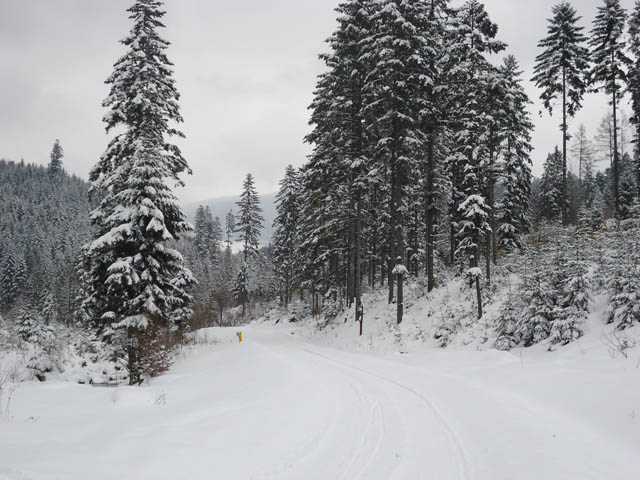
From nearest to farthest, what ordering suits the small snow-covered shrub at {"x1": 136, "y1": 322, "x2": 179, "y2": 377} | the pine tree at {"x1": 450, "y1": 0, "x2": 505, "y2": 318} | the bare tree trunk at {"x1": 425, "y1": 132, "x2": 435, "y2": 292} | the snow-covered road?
the snow-covered road, the small snow-covered shrub at {"x1": 136, "y1": 322, "x2": 179, "y2": 377}, the pine tree at {"x1": 450, "y1": 0, "x2": 505, "y2": 318}, the bare tree trunk at {"x1": 425, "y1": 132, "x2": 435, "y2": 292}

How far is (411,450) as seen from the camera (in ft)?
20.2

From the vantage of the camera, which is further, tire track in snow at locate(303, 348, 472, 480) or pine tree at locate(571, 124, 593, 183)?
pine tree at locate(571, 124, 593, 183)

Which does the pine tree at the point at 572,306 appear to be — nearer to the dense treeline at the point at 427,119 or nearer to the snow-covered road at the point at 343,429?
the snow-covered road at the point at 343,429

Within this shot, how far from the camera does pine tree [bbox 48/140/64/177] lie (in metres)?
188

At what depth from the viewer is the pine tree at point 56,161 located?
188m

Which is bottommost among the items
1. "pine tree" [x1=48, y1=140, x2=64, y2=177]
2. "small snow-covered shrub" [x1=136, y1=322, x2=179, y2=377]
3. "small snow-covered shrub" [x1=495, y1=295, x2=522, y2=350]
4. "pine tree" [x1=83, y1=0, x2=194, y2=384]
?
"small snow-covered shrub" [x1=136, y1=322, x2=179, y2=377]

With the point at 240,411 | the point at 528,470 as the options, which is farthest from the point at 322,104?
the point at 528,470

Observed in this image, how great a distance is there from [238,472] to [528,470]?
161 inches

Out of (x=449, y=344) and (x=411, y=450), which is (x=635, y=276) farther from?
(x=411, y=450)

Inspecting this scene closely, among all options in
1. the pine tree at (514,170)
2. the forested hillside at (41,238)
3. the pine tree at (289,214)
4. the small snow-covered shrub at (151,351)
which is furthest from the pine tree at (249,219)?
the small snow-covered shrub at (151,351)

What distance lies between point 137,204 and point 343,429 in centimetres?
1196

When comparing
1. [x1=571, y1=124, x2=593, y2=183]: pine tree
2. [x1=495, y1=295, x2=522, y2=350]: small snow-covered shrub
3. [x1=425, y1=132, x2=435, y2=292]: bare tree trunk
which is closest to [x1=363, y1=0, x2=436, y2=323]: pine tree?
[x1=425, y1=132, x2=435, y2=292]: bare tree trunk

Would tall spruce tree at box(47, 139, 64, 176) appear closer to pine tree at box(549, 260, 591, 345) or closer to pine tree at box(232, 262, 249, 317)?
pine tree at box(232, 262, 249, 317)

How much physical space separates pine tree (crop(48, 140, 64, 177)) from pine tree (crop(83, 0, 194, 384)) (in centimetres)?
20837
